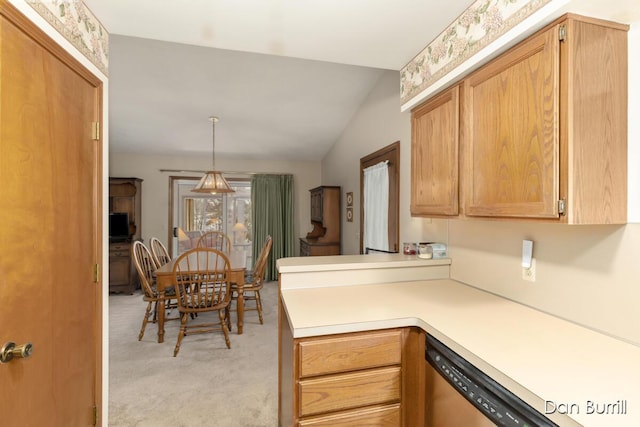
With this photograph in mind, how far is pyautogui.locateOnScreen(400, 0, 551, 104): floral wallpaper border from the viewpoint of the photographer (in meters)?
1.20

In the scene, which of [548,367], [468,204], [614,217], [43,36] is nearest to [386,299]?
[468,204]

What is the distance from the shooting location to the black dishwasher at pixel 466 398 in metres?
0.83

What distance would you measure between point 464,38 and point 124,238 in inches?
209

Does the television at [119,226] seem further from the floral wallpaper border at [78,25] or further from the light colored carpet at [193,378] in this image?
the floral wallpaper border at [78,25]

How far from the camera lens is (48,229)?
3.76ft

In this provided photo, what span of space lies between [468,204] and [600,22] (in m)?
0.77

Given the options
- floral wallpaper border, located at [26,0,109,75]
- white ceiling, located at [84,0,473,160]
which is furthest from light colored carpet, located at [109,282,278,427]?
white ceiling, located at [84,0,473,160]

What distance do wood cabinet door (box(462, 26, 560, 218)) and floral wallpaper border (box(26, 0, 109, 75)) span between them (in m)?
1.76

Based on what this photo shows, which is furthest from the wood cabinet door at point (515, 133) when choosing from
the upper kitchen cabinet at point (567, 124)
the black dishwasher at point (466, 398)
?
the black dishwasher at point (466, 398)

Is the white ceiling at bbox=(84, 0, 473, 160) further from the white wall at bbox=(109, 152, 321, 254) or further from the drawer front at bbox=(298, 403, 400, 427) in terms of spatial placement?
the drawer front at bbox=(298, 403, 400, 427)

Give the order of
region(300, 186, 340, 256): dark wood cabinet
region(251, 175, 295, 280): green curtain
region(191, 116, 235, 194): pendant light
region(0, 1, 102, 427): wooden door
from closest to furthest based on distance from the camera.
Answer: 1. region(0, 1, 102, 427): wooden door
2. region(191, 116, 235, 194): pendant light
3. region(300, 186, 340, 256): dark wood cabinet
4. region(251, 175, 295, 280): green curtain

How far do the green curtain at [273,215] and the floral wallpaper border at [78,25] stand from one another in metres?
4.18

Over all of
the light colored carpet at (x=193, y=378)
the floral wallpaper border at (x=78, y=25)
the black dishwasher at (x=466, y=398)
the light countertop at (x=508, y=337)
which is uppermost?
the floral wallpaper border at (x=78, y=25)

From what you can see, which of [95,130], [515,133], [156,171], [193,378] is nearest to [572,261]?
[515,133]
